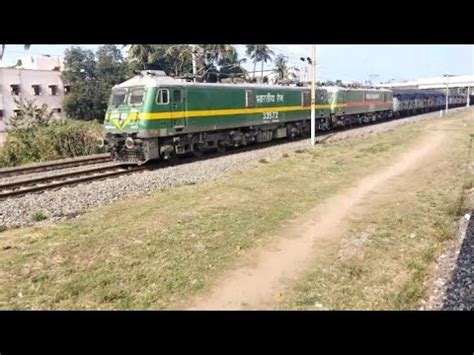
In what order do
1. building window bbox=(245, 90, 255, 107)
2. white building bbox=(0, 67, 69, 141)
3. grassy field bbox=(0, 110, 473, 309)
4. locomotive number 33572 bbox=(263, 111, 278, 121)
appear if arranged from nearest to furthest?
grassy field bbox=(0, 110, 473, 309) < building window bbox=(245, 90, 255, 107) < locomotive number 33572 bbox=(263, 111, 278, 121) < white building bbox=(0, 67, 69, 141)

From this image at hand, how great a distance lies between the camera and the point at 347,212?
9383 mm

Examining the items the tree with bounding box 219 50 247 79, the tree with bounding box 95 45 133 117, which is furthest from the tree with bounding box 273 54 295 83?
the tree with bounding box 95 45 133 117

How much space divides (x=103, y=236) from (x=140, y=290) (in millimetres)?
2375

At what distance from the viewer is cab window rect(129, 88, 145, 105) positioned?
15.2 m

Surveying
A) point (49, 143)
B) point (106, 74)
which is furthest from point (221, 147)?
point (106, 74)

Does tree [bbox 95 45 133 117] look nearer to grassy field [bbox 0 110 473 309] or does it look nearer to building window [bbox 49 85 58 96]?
building window [bbox 49 85 58 96]

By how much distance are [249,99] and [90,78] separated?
143ft

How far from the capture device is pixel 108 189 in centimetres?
1180

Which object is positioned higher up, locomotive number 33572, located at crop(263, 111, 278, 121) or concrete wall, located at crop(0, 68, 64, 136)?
concrete wall, located at crop(0, 68, 64, 136)

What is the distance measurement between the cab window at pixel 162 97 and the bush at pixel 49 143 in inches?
274

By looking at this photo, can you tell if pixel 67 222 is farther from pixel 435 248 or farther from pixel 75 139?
pixel 75 139

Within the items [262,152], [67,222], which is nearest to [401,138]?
[262,152]

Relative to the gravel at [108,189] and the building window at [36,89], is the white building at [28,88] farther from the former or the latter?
the gravel at [108,189]
